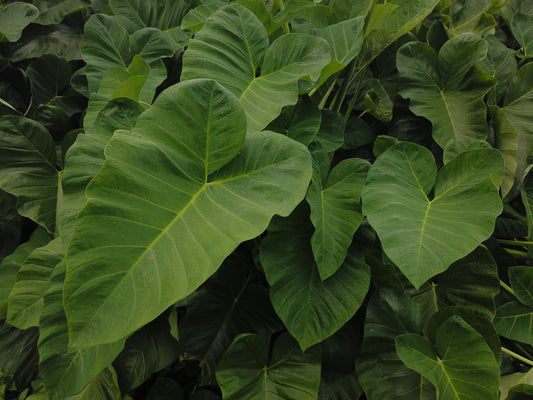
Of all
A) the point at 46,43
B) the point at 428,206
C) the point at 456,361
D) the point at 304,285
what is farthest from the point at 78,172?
the point at 46,43

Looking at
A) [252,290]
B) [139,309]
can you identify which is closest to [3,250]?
[252,290]

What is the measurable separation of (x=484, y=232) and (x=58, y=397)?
0.90 meters

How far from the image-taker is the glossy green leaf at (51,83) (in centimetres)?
147

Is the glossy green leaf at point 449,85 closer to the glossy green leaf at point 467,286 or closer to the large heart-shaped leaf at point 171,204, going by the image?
the glossy green leaf at point 467,286

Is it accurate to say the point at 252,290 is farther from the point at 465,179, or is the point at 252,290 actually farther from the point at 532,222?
the point at 532,222

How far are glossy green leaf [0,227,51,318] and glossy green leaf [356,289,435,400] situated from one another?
983mm

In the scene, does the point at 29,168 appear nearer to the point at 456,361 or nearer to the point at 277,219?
the point at 277,219

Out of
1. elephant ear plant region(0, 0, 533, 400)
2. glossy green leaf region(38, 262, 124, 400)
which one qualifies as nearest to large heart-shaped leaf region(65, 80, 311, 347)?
elephant ear plant region(0, 0, 533, 400)

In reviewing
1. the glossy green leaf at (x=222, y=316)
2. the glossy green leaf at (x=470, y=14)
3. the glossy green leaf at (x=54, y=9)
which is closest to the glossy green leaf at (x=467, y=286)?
the glossy green leaf at (x=222, y=316)

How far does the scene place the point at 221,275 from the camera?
3.36ft

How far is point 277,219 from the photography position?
2.96ft

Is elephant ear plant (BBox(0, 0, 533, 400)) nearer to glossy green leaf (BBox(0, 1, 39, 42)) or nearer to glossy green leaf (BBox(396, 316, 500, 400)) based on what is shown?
glossy green leaf (BBox(396, 316, 500, 400))

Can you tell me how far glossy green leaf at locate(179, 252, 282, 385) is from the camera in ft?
3.18

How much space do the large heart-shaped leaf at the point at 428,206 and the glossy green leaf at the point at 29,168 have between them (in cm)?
96
